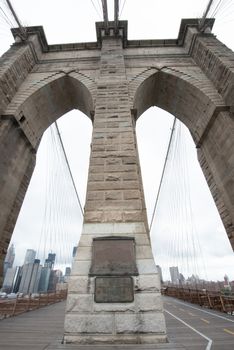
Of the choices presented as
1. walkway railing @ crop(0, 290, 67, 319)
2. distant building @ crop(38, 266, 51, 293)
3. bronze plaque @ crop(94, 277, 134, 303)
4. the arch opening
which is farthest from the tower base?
distant building @ crop(38, 266, 51, 293)

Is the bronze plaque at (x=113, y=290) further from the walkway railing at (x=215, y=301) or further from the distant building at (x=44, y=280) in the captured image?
the distant building at (x=44, y=280)

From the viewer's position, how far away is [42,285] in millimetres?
48562

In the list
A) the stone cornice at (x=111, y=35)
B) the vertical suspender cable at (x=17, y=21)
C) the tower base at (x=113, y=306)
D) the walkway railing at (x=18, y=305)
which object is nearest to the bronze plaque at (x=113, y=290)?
the tower base at (x=113, y=306)

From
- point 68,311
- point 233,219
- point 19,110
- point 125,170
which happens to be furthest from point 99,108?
point 233,219

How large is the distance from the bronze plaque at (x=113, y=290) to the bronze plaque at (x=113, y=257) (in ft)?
0.28

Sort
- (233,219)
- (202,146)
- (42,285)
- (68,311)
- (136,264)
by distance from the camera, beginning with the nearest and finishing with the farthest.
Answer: (68,311), (136,264), (233,219), (202,146), (42,285)

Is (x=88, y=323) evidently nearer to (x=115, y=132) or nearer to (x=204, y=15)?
(x=115, y=132)

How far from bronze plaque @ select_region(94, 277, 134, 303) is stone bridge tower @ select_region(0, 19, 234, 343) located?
0.01 metres

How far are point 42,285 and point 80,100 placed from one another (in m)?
50.1

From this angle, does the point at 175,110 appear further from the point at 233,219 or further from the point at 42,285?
the point at 42,285

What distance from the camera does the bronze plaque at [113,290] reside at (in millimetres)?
3172

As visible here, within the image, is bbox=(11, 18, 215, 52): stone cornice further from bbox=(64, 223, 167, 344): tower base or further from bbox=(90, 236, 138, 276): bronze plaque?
bbox=(64, 223, 167, 344): tower base

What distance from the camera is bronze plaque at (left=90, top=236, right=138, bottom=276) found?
134 inches

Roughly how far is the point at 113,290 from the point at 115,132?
375 cm
